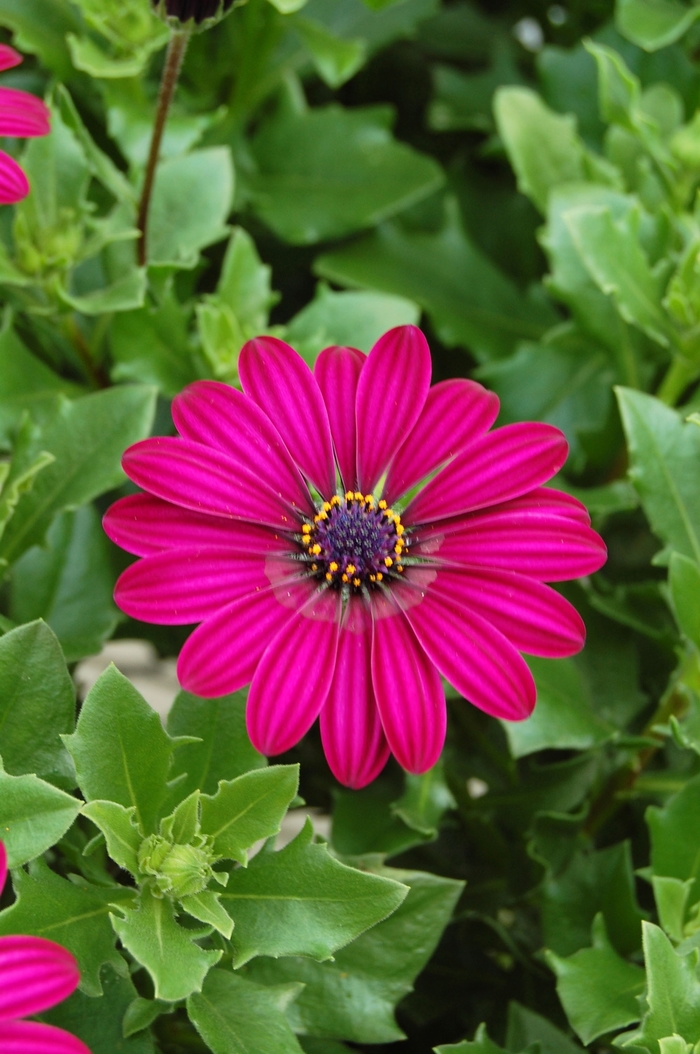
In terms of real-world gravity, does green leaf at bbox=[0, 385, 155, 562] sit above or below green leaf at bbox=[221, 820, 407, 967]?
above

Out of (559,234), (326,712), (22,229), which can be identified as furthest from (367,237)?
(326,712)

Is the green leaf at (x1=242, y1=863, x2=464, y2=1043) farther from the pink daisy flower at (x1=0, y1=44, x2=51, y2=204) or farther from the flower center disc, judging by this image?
the pink daisy flower at (x1=0, y1=44, x2=51, y2=204)

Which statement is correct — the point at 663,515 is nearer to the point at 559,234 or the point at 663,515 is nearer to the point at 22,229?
the point at 559,234

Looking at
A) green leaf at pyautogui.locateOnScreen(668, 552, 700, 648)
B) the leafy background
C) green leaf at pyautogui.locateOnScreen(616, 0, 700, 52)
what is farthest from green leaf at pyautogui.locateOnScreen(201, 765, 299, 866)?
green leaf at pyautogui.locateOnScreen(616, 0, 700, 52)

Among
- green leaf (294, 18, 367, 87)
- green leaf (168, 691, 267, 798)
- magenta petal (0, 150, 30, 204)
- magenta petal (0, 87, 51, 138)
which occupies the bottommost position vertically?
green leaf (168, 691, 267, 798)

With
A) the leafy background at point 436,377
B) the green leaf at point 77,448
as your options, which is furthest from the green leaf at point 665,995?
the green leaf at point 77,448

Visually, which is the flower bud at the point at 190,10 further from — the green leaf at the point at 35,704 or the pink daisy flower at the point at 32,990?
the pink daisy flower at the point at 32,990

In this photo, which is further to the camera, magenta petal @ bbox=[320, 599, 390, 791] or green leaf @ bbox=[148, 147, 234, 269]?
green leaf @ bbox=[148, 147, 234, 269]
